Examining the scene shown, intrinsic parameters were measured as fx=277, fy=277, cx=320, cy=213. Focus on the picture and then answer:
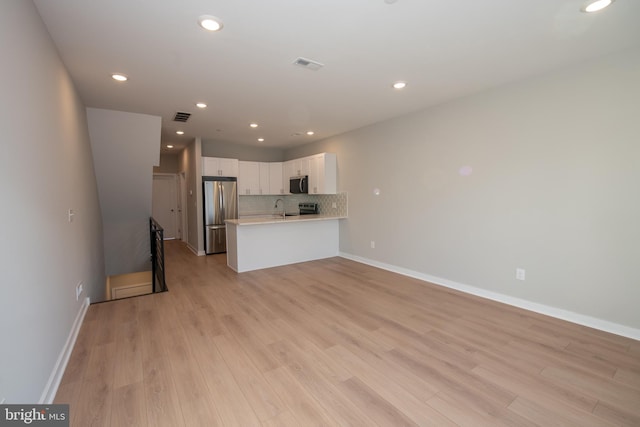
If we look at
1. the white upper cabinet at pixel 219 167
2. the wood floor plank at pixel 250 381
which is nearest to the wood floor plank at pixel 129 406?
the wood floor plank at pixel 250 381

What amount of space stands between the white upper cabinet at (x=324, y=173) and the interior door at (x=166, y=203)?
16.8 feet

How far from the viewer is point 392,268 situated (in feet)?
15.7

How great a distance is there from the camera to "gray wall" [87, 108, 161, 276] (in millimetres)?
4246

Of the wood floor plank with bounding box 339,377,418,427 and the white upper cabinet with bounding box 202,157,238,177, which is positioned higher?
the white upper cabinet with bounding box 202,157,238,177

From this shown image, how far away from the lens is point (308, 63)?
2.69m

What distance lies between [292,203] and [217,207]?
2039 mm

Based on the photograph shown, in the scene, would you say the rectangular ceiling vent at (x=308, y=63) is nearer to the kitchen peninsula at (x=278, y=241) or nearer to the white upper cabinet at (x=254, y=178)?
the kitchen peninsula at (x=278, y=241)

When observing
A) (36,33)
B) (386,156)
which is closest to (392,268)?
(386,156)

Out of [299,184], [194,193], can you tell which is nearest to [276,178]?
[299,184]

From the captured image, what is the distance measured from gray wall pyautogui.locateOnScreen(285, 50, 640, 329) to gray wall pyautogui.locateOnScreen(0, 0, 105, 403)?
13.7 feet

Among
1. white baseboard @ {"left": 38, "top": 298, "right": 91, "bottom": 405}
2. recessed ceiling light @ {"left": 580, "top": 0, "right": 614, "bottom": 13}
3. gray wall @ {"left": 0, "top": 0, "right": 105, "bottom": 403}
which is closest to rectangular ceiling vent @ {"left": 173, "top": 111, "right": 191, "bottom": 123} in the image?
gray wall @ {"left": 0, "top": 0, "right": 105, "bottom": 403}

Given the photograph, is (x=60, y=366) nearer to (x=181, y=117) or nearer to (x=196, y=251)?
(x=181, y=117)

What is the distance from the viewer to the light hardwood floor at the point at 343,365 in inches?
66.5

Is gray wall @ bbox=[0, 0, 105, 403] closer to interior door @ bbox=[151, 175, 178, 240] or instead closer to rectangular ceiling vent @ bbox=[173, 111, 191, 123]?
rectangular ceiling vent @ bbox=[173, 111, 191, 123]
